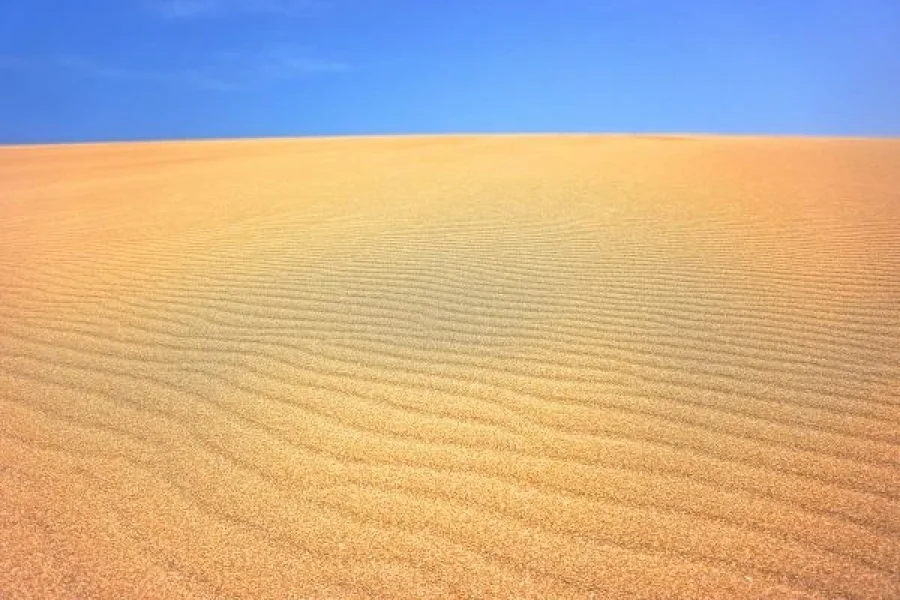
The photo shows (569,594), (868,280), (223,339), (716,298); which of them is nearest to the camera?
(569,594)

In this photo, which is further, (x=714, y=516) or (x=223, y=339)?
(x=223, y=339)

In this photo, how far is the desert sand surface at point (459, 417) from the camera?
1.99 meters

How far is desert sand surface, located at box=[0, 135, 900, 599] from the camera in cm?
199

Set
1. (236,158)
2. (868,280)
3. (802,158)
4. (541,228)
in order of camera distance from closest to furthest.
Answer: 1. (868,280)
2. (541,228)
3. (802,158)
4. (236,158)

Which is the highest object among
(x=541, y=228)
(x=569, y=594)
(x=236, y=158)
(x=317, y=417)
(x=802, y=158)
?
(x=236, y=158)

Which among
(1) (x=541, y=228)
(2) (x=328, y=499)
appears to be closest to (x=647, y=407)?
(2) (x=328, y=499)

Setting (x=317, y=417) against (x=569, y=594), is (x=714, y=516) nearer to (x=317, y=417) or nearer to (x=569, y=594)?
(x=569, y=594)

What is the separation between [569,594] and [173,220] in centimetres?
819

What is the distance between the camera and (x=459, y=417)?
9.39 feet

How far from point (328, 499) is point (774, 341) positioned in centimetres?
256

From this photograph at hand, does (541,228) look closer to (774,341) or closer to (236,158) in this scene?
(774,341)

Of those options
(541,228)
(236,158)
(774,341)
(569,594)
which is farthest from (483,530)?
(236,158)

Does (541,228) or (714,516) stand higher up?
(541,228)

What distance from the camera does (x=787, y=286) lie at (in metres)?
4.71
